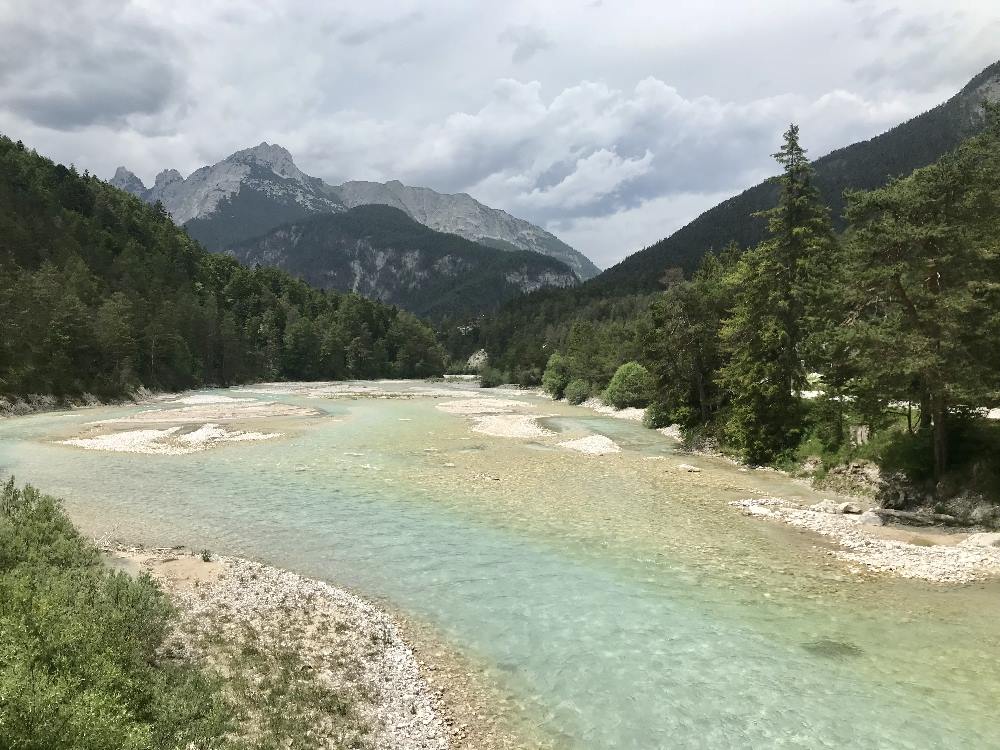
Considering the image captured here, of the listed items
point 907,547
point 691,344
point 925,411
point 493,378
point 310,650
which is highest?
point 691,344

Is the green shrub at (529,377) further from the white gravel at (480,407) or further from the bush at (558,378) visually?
the white gravel at (480,407)

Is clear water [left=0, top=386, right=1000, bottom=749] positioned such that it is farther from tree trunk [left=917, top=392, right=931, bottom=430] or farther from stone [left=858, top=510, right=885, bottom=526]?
tree trunk [left=917, top=392, right=931, bottom=430]

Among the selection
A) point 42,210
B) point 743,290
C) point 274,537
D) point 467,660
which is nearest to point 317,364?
point 42,210

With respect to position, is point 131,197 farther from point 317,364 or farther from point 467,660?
point 467,660

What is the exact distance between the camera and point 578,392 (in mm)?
92688

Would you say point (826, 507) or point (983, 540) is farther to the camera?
point (826, 507)

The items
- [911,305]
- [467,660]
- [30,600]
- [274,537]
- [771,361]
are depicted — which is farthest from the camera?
[771,361]

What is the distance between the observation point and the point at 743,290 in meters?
47.9

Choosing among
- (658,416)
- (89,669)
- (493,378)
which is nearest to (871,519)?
(89,669)

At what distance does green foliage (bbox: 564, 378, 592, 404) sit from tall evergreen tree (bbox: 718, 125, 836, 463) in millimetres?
48183

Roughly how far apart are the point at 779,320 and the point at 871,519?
17.7m

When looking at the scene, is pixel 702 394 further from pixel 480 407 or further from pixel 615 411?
pixel 480 407

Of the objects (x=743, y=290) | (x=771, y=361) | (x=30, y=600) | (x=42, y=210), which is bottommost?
(x=30, y=600)

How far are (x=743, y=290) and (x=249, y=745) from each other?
4795 centimetres
